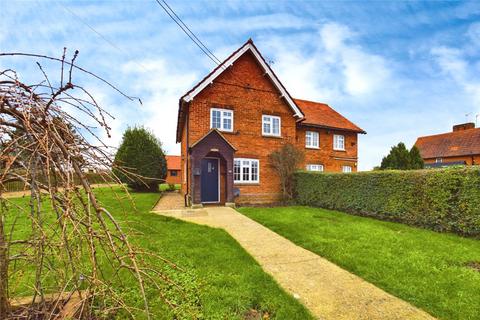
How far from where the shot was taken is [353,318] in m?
3.09

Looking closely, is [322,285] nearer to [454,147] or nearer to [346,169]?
[346,169]

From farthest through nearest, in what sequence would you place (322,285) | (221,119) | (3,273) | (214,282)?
1. (221,119)
2. (322,285)
3. (214,282)
4. (3,273)

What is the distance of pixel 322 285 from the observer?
398 cm

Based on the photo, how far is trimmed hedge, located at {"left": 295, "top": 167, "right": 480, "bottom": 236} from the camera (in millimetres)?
7328

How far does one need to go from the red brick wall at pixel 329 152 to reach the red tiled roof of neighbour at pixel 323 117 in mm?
406

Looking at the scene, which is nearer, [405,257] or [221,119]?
[405,257]

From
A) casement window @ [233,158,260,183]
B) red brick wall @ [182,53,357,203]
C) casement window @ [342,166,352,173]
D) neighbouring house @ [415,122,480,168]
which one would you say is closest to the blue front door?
casement window @ [233,158,260,183]

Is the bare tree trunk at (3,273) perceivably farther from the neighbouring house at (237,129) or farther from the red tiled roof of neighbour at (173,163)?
the red tiled roof of neighbour at (173,163)

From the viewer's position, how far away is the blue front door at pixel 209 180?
43.4 ft

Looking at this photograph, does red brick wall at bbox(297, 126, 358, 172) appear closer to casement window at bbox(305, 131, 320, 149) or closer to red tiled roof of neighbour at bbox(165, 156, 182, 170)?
casement window at bbox(305, 131, 320, 149)

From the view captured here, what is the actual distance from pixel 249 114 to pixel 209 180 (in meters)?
4.45

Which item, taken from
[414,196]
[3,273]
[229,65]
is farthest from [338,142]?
[3,273]

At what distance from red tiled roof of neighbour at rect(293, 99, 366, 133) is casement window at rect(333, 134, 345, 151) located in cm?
71

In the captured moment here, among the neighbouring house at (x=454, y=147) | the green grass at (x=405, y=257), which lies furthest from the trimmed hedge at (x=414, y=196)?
the neighbouring house at (x=454, y=147)
